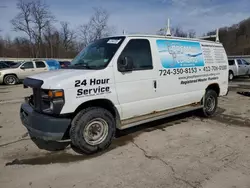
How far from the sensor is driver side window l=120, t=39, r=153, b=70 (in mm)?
4496

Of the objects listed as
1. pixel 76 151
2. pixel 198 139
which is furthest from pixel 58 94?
pixel 198 139

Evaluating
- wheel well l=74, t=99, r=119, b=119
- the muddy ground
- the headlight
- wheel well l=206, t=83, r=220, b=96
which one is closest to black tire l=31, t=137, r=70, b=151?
the muddy ground

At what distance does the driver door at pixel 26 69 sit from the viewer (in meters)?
17.0

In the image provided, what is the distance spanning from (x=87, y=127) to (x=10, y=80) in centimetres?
1507

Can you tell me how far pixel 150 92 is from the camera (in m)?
4.81

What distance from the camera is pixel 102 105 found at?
4289mm

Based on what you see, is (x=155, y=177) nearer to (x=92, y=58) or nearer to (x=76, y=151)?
(x=76, y=151)

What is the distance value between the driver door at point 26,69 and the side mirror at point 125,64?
583 inches

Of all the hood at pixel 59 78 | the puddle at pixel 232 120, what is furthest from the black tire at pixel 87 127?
the puddle at pixel 232 120

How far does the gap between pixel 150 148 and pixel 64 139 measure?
64.6 inches

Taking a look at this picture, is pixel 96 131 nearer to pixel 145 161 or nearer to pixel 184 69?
pixel 145 161

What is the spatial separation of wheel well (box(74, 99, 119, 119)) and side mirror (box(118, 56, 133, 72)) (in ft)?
2.19

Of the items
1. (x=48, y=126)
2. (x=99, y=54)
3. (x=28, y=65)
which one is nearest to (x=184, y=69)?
(x=99, y=54)

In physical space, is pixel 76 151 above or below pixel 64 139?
below
